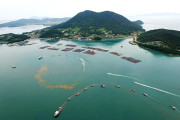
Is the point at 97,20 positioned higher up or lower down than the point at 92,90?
higher up

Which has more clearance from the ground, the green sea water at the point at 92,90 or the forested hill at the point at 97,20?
the forested hill at the point at 97,20

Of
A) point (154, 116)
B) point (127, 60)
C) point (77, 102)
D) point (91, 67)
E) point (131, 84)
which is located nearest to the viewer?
point (154, 116)

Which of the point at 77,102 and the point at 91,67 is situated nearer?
the point at 77,102

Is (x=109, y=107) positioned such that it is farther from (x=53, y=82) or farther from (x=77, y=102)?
(x=53, y=82)

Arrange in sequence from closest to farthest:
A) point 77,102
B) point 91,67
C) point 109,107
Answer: point 109,107, point 77,102, point 91,67

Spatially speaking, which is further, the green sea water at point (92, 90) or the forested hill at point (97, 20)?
the forested hill at point (97, 20)

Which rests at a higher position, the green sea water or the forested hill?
the forested hill

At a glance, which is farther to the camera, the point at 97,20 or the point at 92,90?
the point at 97,20

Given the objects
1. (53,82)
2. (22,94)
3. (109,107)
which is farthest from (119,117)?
(22,94)
